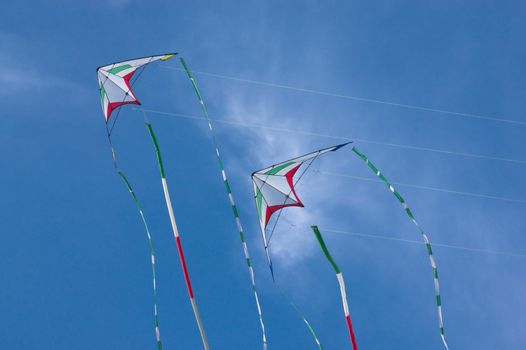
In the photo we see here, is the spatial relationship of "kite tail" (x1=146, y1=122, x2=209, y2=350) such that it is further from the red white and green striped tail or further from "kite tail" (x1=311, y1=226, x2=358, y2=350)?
the red white and green striped tail

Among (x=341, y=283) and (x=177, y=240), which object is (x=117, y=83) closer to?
(x=177, y=240)

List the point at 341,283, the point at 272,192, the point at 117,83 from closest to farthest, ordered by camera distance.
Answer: the point at 341,283
the point at 117,83
the point at 272,192

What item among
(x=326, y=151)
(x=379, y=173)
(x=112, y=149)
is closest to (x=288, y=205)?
(x=326, y=151)

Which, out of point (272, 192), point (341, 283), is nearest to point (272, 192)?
point (272, 192)

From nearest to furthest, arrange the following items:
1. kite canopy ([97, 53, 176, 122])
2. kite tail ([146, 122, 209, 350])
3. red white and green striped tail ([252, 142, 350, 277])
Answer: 1. kite tail ([146, 122, 209, 350])
2. kite canopy ([97, 53, 176, 122])
3. red white and green striped tail ([252, 142, 350, 277])

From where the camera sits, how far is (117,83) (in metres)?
27.5

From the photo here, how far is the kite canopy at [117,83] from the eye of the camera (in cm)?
2673

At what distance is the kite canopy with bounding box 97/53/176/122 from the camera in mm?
26734

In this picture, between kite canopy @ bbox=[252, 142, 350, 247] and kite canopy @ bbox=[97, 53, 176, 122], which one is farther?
kite canopy @ bbox=[252, 142, 350, 247]

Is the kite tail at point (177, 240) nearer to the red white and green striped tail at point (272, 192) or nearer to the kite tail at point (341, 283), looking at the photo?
the kite tail at point (341, 283)

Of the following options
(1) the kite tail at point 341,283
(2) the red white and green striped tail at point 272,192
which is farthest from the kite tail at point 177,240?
(2) the red white and green striped tail at point 272,192

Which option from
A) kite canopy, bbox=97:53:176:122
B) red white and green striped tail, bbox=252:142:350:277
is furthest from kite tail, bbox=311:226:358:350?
kite canopy, bbox=97:53:176:122

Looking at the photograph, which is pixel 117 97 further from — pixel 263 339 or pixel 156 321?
pixel 263 339

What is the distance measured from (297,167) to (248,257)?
22.9 ft
